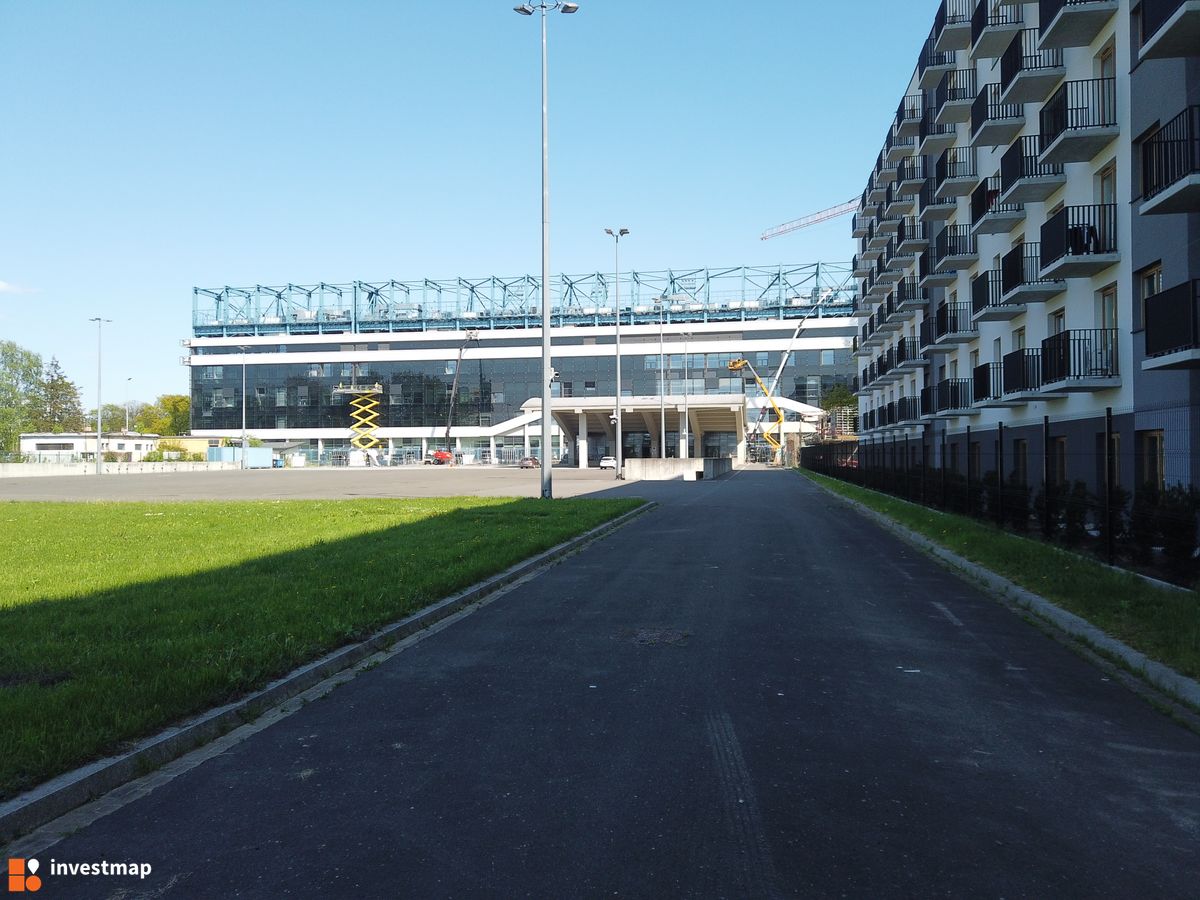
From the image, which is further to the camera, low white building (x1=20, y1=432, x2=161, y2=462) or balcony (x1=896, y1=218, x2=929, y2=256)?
low white building (x1=20, y1=432, x2=161, y2=462)

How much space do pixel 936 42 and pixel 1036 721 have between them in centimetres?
3585

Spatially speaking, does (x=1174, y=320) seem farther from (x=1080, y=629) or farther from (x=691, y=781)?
(x=691, y=781)

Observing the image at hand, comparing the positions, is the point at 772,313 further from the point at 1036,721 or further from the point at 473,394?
the point at 1036,721

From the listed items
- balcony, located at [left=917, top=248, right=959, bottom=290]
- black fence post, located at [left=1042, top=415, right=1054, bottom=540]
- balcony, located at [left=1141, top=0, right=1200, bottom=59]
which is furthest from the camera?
balcony, located at [left=917, top=248, right=959, bottom=290]

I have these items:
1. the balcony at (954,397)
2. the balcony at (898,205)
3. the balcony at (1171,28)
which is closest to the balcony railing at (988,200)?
the balcony at (954,397)

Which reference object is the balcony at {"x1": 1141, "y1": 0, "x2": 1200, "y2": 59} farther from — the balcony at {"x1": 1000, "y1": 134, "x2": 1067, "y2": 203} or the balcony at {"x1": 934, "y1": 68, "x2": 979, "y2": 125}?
the balcony at {"x1": 934, "y1": 68, "x2": 979, "y2": 125}

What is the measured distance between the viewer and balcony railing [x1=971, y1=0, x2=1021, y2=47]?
85.7ft

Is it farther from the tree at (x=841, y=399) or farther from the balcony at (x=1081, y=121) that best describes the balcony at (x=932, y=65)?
the tree at (x=841, y=399)

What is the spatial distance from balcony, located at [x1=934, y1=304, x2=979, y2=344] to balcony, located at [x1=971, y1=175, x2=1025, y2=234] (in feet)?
12.2

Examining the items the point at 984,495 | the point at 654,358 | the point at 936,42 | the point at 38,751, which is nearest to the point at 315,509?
the point at 984,495

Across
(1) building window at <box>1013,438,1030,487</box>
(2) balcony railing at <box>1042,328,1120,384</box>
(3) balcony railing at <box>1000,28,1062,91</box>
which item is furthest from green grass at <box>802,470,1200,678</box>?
(3) balcony railing at <box>1000,28,1062,91</box>

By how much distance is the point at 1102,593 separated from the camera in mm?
9711

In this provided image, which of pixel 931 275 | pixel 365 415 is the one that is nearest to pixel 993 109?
pixel 931 275

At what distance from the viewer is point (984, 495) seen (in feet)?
66.1
